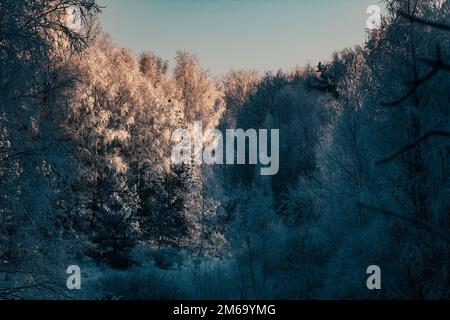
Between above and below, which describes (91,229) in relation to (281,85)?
below

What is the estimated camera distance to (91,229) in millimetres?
18672

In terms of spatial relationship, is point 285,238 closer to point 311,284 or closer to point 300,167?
point 311,284

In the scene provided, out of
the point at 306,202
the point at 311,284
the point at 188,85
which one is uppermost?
the point at 188,85

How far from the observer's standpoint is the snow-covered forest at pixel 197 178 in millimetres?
6555

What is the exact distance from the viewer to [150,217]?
21.8m

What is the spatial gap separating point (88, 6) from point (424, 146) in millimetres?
5966

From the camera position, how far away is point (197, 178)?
2353 centimetres

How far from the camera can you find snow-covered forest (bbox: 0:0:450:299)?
6.55 meters

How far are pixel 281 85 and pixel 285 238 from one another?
1069 inches
